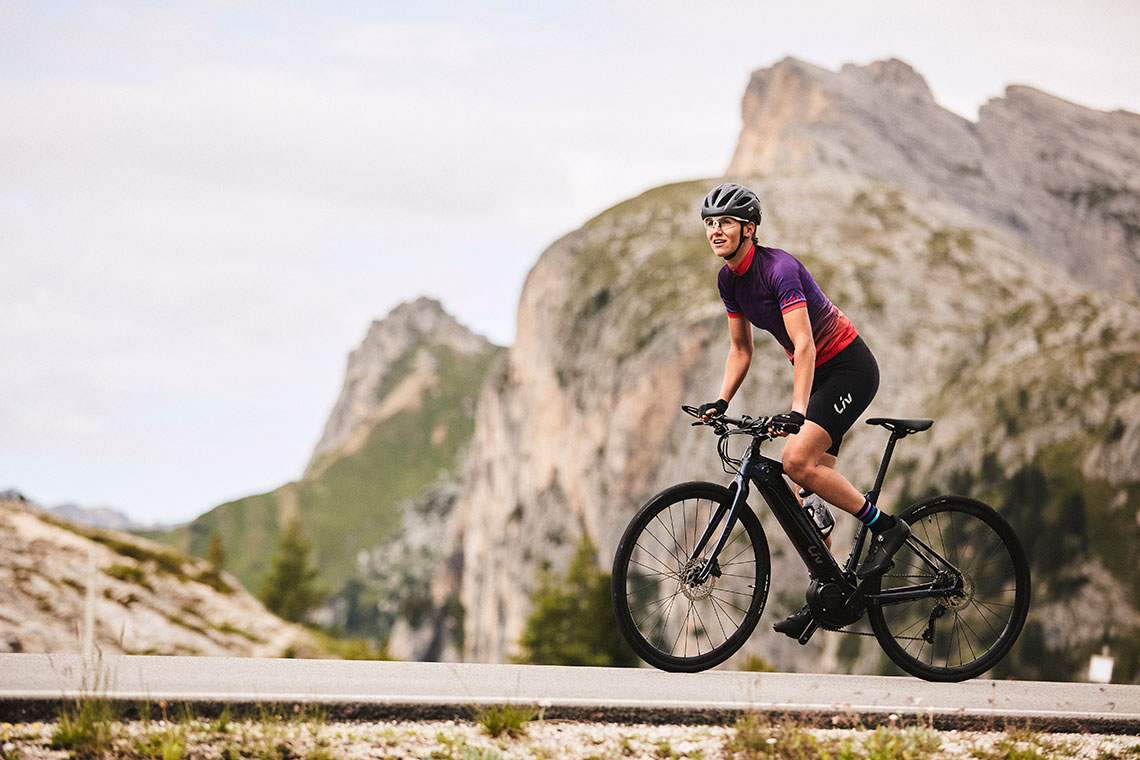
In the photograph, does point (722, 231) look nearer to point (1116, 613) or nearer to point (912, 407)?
point (1116, 613)

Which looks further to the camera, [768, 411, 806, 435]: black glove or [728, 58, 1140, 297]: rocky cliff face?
[728, 58, 1140, 297]: rocky cliff face

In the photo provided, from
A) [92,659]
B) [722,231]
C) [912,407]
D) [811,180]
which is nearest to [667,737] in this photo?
[722,231]

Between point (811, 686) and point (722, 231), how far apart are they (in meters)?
3.33

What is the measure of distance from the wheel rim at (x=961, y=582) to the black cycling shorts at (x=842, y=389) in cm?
104

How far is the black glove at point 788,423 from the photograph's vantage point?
21.0 feet

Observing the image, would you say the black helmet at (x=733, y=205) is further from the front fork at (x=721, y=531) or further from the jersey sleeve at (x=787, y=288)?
the front fork at (x=721, y=531)

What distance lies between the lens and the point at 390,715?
18.5ft

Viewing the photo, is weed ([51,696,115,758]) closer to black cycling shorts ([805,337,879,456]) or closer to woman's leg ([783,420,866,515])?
woman's leg ([783,420,866,515])

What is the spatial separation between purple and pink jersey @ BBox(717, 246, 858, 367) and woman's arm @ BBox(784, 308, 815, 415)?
3.8 inches

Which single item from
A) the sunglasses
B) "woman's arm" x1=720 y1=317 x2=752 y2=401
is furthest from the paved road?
the sunglasses

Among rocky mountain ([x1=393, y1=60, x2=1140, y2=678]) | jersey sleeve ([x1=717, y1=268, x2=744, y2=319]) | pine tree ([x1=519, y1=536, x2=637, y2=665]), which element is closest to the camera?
jersey sleeve ([x1=717, y1=268, x2=744, y2=319])

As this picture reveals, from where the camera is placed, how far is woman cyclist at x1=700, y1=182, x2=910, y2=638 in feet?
21.9

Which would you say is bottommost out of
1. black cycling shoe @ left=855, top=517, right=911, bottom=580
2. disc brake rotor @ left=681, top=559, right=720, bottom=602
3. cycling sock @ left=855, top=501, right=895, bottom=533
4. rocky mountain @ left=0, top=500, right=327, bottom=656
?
rocky mountain @ left=0, top=500, right=327, bottom=656

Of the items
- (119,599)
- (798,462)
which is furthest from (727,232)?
(119,599)
